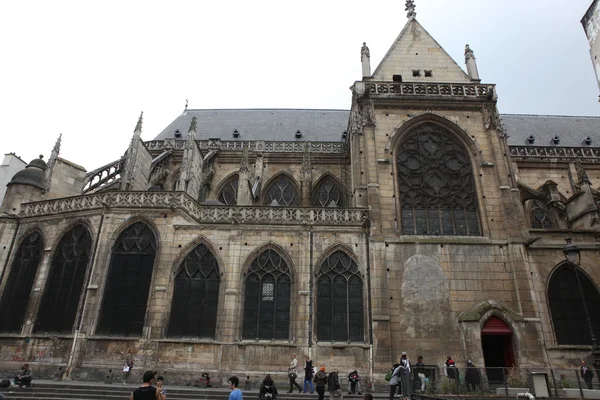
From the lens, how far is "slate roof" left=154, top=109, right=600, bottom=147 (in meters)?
26.1

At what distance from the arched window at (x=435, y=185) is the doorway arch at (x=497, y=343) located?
351 cm

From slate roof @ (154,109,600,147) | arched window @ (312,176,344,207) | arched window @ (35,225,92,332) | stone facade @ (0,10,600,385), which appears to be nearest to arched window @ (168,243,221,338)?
stone facade @ (0,10,600,385)

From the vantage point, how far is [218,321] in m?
13.6

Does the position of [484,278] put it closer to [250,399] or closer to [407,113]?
[407,113]

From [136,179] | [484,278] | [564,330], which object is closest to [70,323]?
[136,179]

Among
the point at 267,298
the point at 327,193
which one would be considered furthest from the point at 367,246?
the point at 327,193

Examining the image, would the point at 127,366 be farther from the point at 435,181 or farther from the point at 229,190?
the point at 435,181

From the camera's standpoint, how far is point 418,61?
19.5 metres

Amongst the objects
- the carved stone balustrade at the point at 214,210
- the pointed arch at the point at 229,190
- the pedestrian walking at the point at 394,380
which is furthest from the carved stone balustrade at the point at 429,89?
the pedestrian walking at the point at 394,380

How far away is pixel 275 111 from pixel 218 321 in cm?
2006

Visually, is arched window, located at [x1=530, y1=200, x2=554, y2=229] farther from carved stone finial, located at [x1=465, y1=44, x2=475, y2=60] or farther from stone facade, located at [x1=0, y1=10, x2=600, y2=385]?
carved stone finial, located at [x1=465, y1=44, x2=475, y2=60]

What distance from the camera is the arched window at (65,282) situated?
13828 millimetres

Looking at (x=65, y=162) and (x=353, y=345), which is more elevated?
(x=65, y=162)

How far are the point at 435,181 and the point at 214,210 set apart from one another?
9134mm
